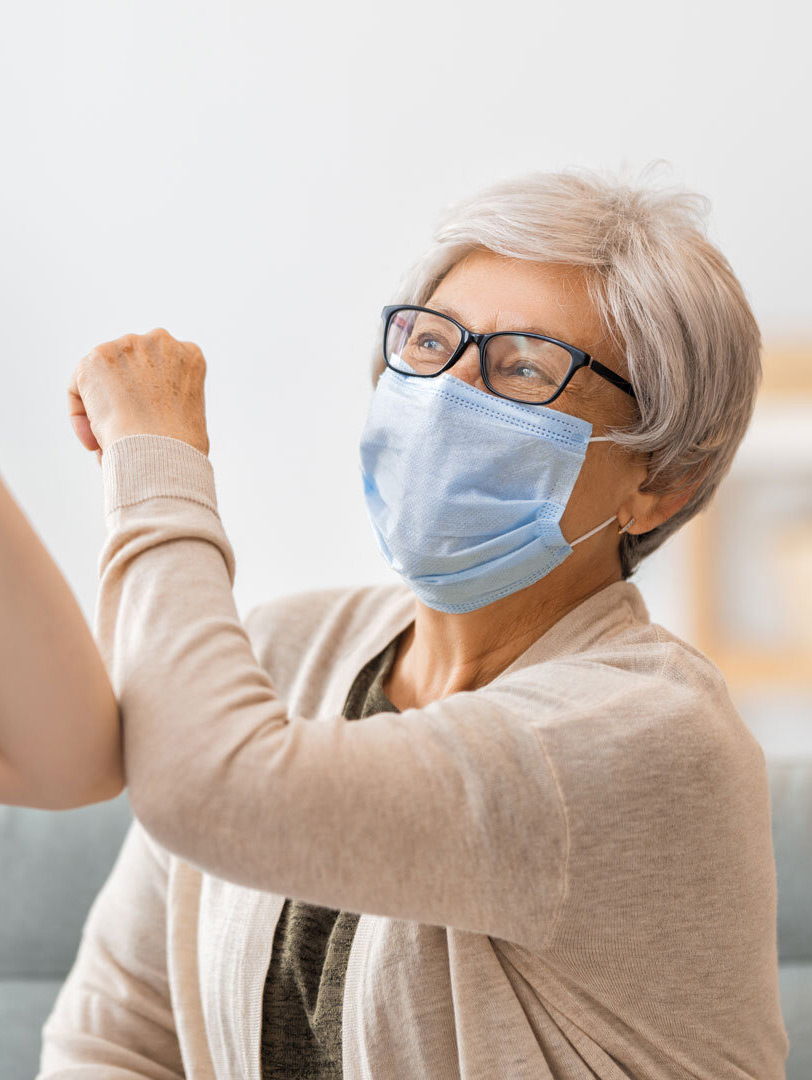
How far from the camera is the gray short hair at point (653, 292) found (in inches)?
44.0

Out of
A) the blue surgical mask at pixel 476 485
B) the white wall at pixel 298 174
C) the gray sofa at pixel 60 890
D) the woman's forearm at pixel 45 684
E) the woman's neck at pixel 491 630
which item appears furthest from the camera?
the white wall at pixel 298 174

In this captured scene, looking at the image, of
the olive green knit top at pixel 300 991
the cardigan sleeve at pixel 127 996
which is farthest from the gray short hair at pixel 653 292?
the cardigan sleeve at pixel 127 996

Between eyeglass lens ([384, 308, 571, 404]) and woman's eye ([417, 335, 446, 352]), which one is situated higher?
woman's eye ([417, 335, 446, 352])

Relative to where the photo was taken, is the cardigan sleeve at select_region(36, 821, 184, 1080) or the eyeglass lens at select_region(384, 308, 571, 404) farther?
the cardigan sleeve at select_region(36, 821, 184, 1080)

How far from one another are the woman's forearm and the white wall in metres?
1.70

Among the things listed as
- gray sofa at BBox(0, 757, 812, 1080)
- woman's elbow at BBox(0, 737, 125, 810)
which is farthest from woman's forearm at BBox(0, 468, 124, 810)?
gray sofa at BBox(0, 757, 812, 1080)

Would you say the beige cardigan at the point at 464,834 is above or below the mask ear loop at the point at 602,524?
below

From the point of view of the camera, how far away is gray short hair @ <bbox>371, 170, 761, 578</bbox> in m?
1.12

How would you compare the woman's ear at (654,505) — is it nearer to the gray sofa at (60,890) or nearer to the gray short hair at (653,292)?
the gray short hair at (653,292)

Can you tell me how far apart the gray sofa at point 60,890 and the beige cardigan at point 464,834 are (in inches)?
24.7

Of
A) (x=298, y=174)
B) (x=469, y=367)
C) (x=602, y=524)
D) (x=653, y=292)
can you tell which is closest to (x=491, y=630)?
(x=602, y=524)

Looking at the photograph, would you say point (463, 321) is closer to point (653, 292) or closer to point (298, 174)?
point (653, 292)

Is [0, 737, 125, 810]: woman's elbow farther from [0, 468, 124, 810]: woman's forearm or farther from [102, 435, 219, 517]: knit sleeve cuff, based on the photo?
[102, 435, 219, 517]: knit sleeve cuff

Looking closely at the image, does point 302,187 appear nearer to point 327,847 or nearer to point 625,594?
point 625,594
